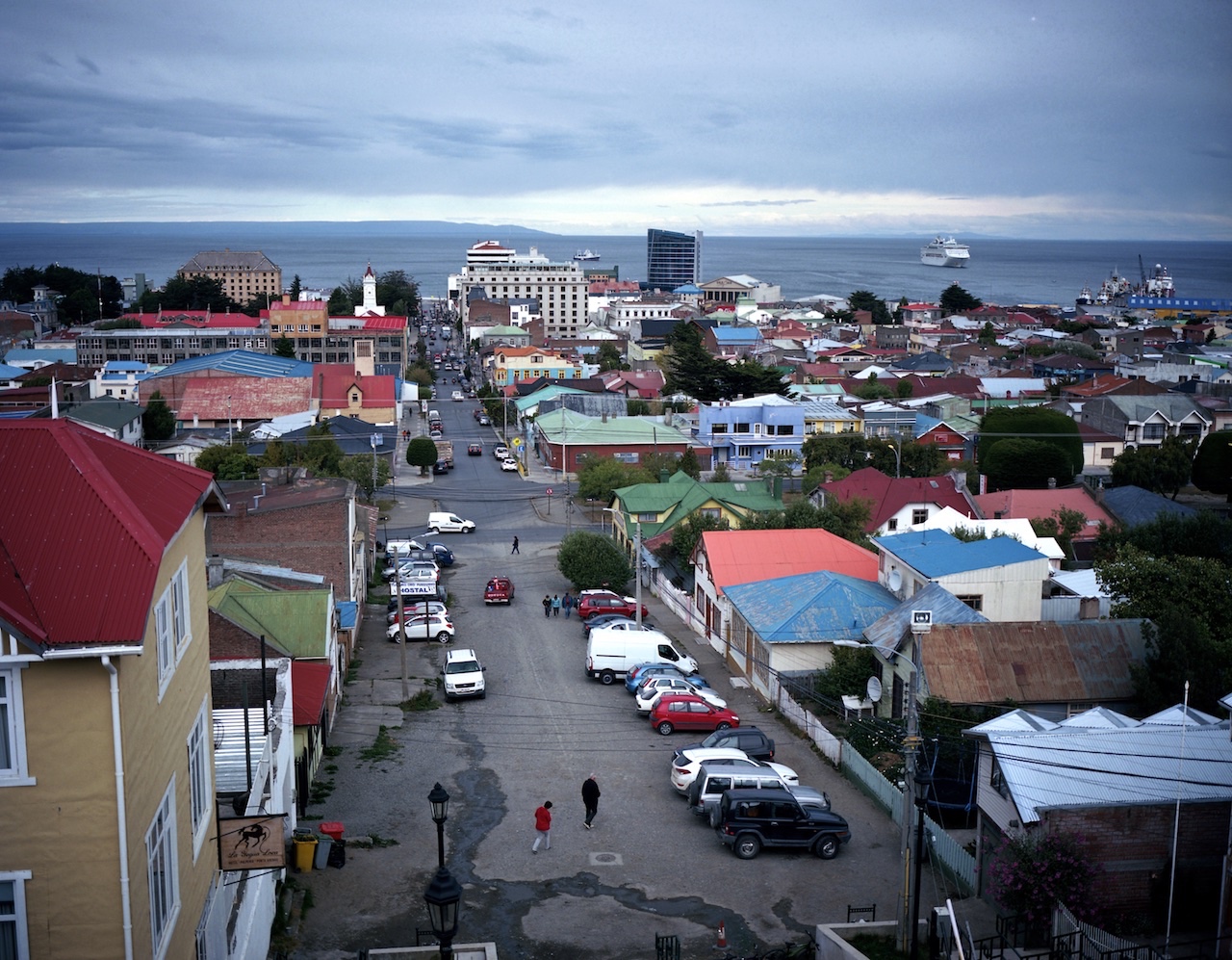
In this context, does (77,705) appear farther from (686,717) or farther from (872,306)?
(872,306)

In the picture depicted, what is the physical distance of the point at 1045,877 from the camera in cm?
1216

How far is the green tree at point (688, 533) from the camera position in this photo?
31547 millimetres

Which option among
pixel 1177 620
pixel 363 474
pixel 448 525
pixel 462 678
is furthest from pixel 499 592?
pixel 1177 620

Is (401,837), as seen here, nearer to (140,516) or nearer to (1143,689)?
(140,516)

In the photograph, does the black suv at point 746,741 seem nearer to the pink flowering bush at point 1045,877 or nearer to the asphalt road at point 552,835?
the asphalt road at point 552,835

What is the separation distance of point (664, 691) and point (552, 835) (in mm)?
5760

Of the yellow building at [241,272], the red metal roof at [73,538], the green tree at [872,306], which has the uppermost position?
the yellow building at [241,272]

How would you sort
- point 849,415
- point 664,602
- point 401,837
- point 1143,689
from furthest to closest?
point 849,415 < point 664,602 < point 1143,689 < point 401,837

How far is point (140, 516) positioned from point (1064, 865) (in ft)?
31.2

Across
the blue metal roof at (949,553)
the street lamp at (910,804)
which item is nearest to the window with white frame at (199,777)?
the street lamp at (910,804)

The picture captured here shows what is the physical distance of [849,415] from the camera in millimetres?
59625

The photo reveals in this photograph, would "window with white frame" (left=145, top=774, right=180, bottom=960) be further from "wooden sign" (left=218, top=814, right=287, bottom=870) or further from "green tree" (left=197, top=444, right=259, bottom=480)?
"green tree" (left=197, top=444, right=259, bottom=480)

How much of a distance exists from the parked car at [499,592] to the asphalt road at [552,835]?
439cm

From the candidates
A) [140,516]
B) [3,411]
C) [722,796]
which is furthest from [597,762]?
[3,411]
